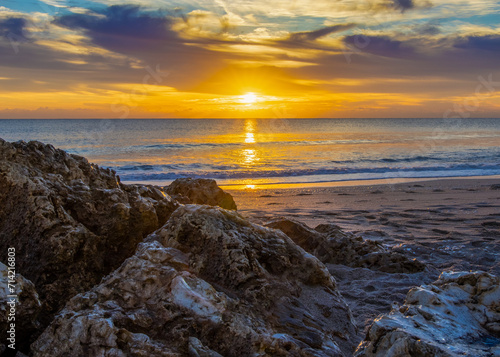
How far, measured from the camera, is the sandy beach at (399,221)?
4582 millimetres

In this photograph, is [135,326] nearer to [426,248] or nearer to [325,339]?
[325,339]

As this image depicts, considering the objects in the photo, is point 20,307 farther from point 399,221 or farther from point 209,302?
point 399,221

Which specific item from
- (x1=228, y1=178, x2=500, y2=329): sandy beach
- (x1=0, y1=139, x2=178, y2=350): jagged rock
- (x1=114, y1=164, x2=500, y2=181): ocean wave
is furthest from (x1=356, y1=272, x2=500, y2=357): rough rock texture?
(x1=114, y1=164, x2=500, y2=181): ocean wave

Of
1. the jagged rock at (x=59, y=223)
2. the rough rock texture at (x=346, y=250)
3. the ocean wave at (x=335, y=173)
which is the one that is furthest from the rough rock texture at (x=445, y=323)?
the ocean wave at (x=335, y=173)

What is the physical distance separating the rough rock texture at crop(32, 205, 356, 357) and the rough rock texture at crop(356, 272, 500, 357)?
20.6 inches

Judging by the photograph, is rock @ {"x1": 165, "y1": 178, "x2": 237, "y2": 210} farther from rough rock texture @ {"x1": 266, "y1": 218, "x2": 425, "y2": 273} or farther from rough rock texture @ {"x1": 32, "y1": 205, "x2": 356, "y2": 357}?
rough rock texture @ {"x1": 32, "y1": 205, "x2": 356, "y2": 357}

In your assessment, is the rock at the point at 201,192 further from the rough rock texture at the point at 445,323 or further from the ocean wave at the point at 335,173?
the ocean wave at the point at 335,173

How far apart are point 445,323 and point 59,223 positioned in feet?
8.15

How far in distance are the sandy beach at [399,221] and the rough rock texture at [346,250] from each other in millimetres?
191

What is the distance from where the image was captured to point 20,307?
216 centimetres

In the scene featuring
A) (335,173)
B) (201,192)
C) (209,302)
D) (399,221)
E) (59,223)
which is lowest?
(335,173)

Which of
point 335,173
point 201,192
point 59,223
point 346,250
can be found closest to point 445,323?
point 59,223

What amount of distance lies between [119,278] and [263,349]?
90 centimetres

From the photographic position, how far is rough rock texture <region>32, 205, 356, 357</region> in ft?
6.65
